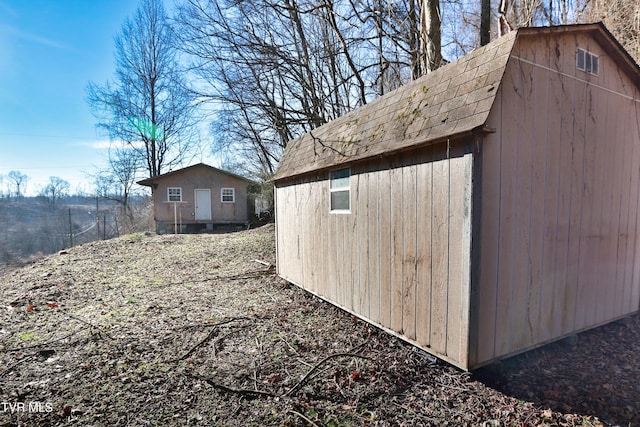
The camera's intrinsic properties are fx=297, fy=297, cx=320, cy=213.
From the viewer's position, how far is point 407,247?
3.29m

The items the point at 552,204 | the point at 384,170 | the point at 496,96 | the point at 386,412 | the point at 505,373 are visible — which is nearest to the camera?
the point at 386,412

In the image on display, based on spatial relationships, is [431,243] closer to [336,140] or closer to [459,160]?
[459,160]

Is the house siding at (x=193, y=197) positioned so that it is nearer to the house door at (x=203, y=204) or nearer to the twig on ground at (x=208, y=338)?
the house door at (x=203, y=204)

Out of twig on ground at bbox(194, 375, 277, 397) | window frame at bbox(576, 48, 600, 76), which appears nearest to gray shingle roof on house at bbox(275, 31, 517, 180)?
window frame at bbox(576, 48, 600, 76)

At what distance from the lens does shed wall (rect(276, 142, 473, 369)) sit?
8.84 feet

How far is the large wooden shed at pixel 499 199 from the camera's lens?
2.66 metres

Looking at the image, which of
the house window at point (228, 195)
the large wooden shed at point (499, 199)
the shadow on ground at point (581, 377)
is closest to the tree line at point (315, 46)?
the large wooden shed at point (499, 199)

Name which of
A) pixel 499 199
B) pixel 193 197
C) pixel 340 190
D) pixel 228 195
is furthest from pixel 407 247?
pixel 193 197

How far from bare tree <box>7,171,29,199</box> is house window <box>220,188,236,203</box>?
1047 inches

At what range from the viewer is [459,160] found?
2.68 metres

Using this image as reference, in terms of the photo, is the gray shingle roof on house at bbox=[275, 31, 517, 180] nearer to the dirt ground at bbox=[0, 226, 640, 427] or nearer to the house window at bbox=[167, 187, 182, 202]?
the dirt ground at bbox=[0, 226, 640, 427]

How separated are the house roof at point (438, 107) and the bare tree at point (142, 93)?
19226mm

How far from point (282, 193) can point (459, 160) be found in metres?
4.48

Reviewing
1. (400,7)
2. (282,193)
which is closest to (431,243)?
(282,193)
